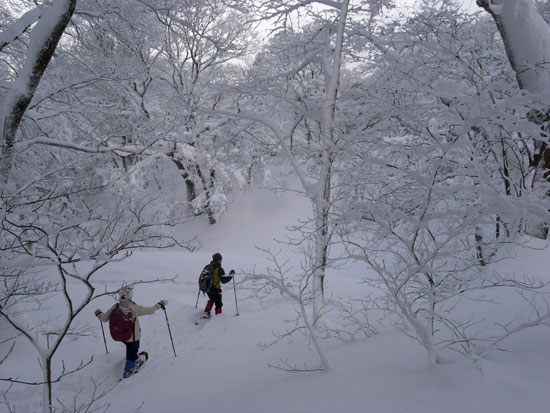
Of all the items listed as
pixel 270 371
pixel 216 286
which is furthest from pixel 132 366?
pixel 270 371

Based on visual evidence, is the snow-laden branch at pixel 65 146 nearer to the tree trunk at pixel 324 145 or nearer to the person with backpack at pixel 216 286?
the person with backpack at pixel 216 286

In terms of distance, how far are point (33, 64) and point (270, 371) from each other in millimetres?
5236

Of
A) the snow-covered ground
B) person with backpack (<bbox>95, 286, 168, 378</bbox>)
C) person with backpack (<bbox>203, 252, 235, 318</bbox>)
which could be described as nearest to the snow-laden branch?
person with backpack (<bbox>95, 286, 168, 378</bbox>)

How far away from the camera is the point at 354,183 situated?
4.14 meters

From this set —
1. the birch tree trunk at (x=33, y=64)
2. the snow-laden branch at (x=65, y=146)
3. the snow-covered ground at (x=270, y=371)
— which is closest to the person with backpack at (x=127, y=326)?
the snow-covered ground at (x=270, y=371)

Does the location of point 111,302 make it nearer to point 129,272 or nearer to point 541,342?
point 129,272

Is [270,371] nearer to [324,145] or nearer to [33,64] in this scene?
[324,145]

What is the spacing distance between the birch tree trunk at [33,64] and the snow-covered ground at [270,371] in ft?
10.9

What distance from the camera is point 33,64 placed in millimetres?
4625

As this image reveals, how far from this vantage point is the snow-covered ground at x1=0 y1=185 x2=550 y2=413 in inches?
107

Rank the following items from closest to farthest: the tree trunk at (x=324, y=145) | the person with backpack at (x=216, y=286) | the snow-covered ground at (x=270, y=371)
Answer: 1. the snow-covered ground at (x=270, y=371)
2. the tree trunk at (x=324, y=145)
3. the person with backpack at (x=216, y=286)

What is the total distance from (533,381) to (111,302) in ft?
27.2

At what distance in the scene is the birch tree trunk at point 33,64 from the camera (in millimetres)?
4559

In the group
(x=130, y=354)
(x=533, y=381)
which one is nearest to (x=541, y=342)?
(x=533, y=381)
